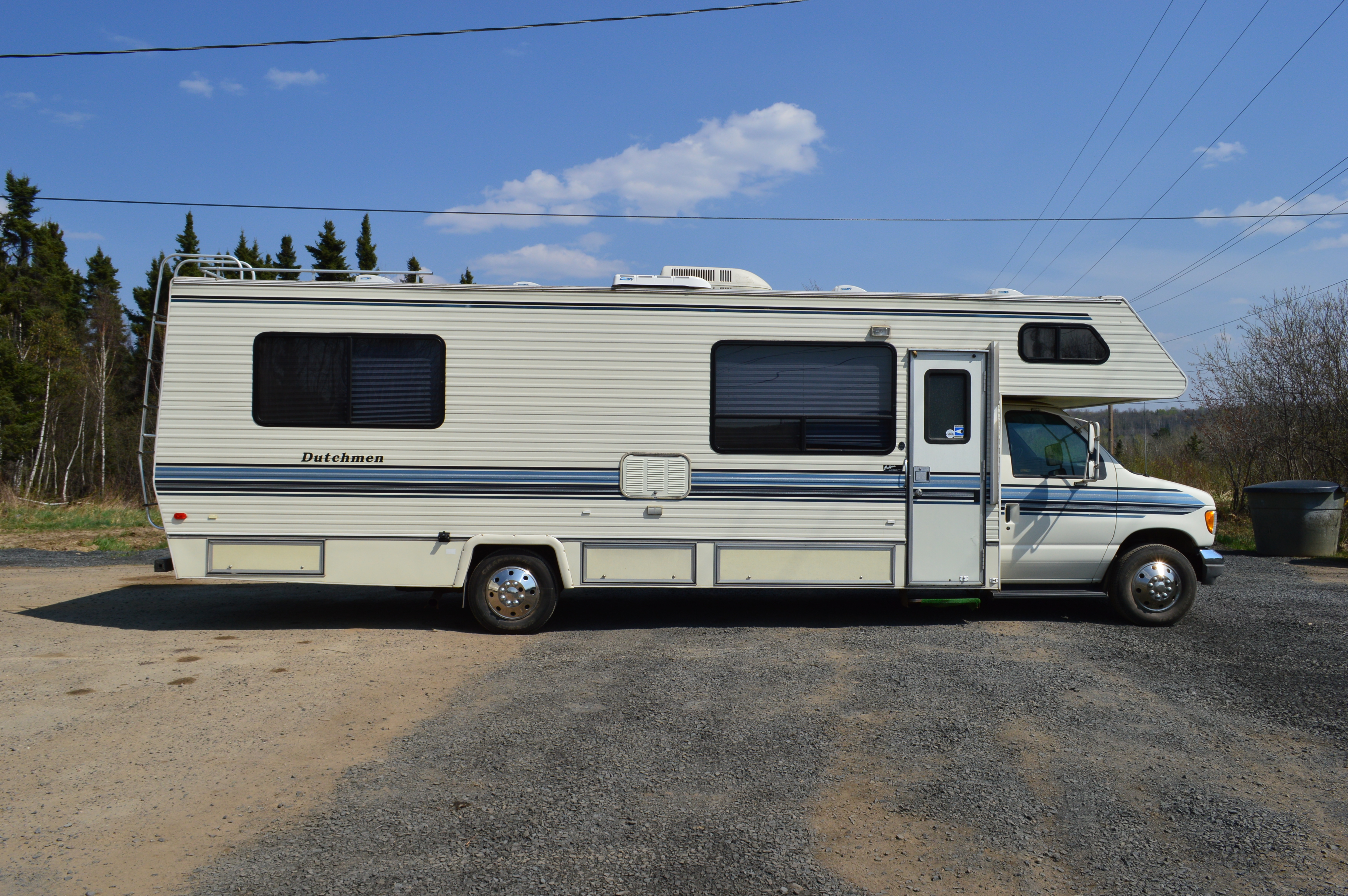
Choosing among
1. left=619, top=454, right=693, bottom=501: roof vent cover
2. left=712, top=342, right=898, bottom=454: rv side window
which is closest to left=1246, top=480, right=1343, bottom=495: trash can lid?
left=712, top=342, right=898, bottom=454: rv side window

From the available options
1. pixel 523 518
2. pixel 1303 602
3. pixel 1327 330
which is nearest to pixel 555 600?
pixel 523 518

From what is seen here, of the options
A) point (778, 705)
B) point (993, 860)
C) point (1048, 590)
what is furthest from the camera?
point (1048, 590)

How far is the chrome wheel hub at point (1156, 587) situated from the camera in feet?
25.3

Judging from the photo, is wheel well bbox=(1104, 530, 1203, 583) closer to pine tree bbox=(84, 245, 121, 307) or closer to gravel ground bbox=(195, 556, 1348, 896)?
gravel ground bbox=(195, 556, 1348, 896)

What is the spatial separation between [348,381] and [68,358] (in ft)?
102

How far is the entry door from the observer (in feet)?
24.7

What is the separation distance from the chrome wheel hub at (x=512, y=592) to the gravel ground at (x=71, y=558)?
6634 mm

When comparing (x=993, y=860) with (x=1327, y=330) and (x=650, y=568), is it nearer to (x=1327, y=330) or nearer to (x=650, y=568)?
(x=650, y=568)

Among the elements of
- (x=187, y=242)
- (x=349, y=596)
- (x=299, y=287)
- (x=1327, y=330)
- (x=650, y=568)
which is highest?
(x=187, y=242)

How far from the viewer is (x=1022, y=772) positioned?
4316mm

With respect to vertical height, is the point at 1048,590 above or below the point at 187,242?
below

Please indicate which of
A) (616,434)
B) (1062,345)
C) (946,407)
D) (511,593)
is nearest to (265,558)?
(511,593)

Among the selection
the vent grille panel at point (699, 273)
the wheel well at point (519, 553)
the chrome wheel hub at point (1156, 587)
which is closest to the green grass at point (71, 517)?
the wheel well at point (519, 553)

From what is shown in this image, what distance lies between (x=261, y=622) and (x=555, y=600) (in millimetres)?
2881
